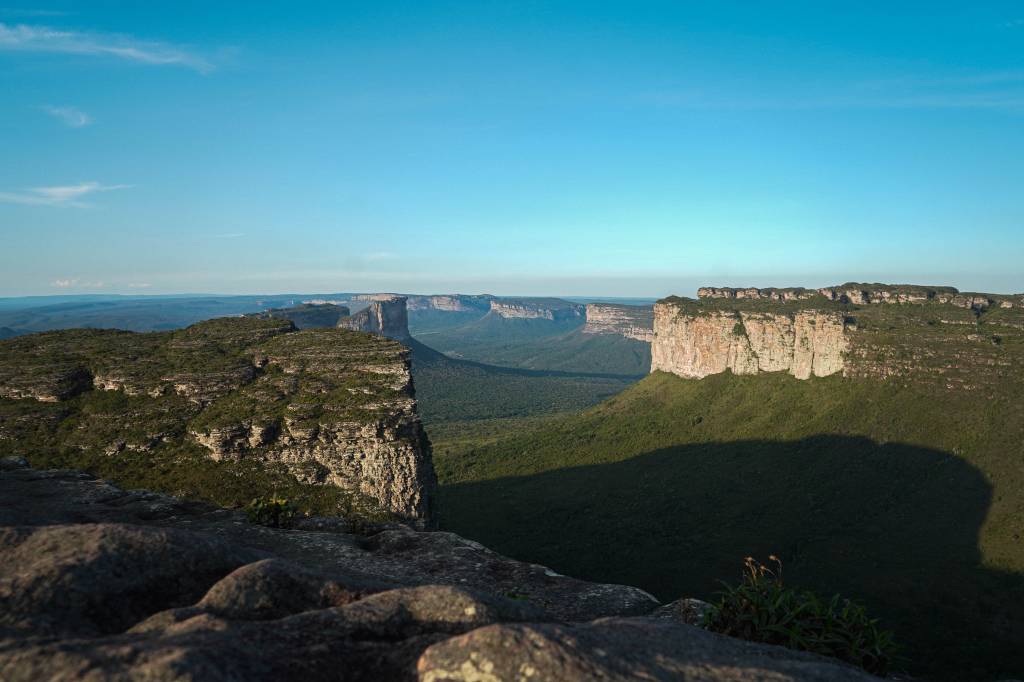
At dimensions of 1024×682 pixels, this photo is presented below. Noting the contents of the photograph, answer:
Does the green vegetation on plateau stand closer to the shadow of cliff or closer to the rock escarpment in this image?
the shadow of cliff

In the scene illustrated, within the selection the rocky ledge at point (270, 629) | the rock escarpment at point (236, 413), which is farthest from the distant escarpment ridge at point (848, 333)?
the rocky ledge at point (270, 629)

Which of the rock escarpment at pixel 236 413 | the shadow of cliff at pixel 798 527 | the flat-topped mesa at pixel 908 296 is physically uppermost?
the flat-topped mesa at pixel 908 296

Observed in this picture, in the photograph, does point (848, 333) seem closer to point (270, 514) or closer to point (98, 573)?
point (270, 514)

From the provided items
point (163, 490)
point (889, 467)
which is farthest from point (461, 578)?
point (889, 467)

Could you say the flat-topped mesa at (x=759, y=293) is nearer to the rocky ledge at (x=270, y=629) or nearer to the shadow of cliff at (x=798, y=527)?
the shadow of cliff at (x=798, y=527)

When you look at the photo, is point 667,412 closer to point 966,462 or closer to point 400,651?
point 966,462

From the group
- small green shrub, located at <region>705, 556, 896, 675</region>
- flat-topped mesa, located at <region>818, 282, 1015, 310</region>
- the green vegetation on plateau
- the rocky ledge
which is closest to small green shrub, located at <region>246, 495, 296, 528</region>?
the rocky ledge
